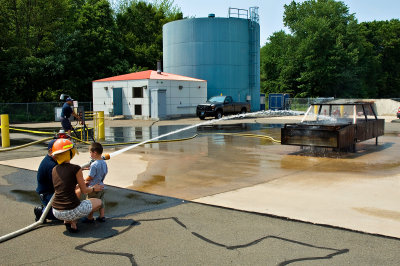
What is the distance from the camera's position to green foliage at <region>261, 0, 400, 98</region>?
61.2 m

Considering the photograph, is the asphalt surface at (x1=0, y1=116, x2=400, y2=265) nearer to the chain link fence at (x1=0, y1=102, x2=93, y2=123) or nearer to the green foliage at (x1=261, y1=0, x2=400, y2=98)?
the chain link fence at (x1=0, y1=102, x2=93, y2=123)

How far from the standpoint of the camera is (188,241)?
5184 mm

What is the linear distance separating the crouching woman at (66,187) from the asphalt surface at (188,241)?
0.94 ft

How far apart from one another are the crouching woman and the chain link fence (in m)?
31.3

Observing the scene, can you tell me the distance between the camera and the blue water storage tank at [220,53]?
139 ft

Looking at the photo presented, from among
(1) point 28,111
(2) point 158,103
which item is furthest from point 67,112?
(1) point 28,111

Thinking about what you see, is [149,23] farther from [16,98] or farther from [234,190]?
[234,190]

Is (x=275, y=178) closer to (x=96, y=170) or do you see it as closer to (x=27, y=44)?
(x=96, y=170)

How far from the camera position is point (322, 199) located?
719 centimetres

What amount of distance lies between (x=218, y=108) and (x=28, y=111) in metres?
16.5

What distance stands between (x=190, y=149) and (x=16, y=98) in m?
35.1

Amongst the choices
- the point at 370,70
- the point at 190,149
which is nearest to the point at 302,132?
the point at 190,149

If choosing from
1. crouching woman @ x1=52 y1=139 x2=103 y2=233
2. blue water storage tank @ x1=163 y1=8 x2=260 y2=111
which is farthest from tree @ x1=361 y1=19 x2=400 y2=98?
crouching woman @ x1=52 y1=139 x2=103 y2=233

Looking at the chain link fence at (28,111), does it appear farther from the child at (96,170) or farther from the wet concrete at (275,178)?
the child at (96,170)
